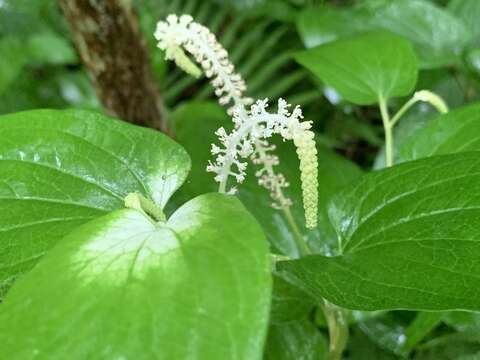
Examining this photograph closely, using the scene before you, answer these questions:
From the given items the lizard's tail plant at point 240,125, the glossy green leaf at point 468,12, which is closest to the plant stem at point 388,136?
the lizard's tail plant at point 240,125

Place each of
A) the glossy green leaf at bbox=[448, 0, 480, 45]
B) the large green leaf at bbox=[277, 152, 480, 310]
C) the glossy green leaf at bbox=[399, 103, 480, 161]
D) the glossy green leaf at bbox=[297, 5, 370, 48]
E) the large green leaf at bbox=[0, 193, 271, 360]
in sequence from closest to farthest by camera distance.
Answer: the large green leaf at bbox=[0, 193, 271, 360] → the large green leaf at bbox=[277, 152, 480, 310] → the glossy green leaf at bbox=[399, 103, 480, 161] → the glossy green leaf at bbox=[297, 5, 370, 48] → the glossy green leaf at bbox=[448, 0, 480, 45]

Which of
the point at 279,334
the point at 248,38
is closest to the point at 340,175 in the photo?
the point at 279,334

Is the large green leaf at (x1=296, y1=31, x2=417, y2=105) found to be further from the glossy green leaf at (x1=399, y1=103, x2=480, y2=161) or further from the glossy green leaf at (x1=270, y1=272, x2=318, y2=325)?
the glossy green leaf at (x1=270, y1=272, x2=318, y2=325)

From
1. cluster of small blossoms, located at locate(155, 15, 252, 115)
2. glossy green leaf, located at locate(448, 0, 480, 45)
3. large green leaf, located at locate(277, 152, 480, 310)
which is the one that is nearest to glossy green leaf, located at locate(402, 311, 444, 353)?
large green leaf, located at locate(277, 152, 480, 310)

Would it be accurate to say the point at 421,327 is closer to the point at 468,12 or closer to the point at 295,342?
the point at 295,342

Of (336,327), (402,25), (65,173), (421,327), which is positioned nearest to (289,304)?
(336,327)

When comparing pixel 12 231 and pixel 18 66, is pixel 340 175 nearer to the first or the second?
pixel 12 231
